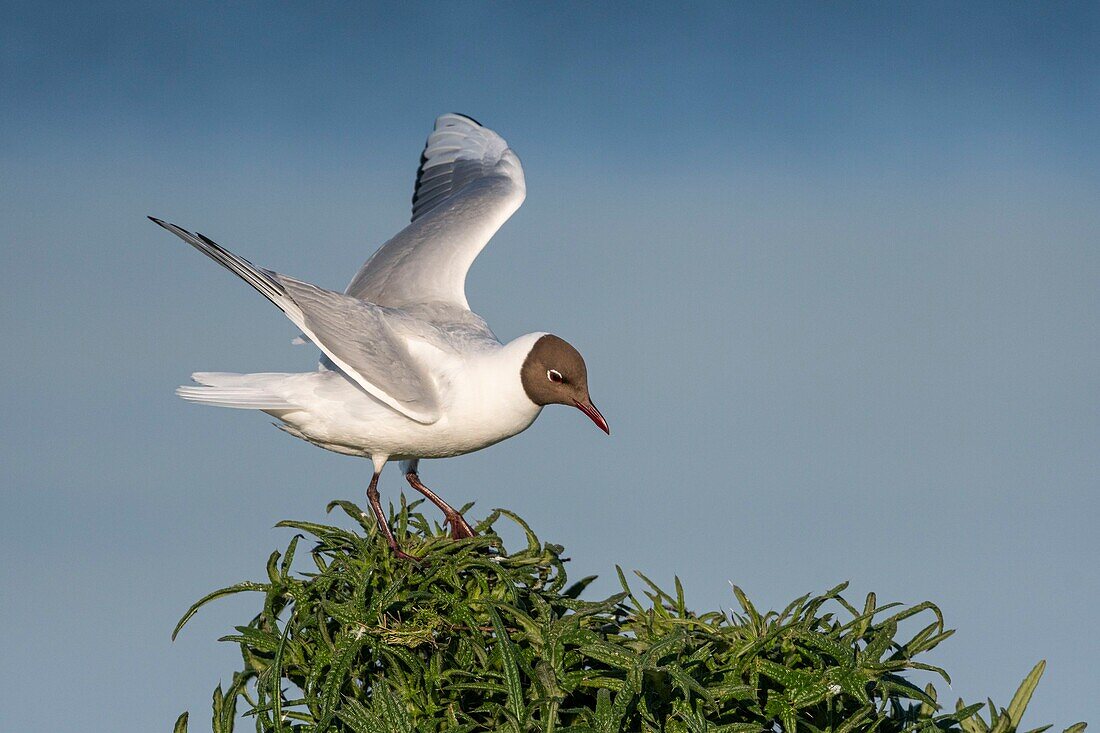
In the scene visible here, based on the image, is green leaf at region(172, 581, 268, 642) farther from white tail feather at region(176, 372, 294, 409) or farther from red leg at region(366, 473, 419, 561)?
white tail feather at region(176, 372, 294, 409)

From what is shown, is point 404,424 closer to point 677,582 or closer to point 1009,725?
point 677,582

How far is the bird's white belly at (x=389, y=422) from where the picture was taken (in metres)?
4.32

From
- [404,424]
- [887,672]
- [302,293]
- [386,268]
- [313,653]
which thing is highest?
[386,268]

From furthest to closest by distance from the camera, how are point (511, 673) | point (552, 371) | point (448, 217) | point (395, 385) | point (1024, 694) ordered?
1. point (448, 217)
2. point (552, 371)
3. point (395, 385)
4. point (1024, 694)
5. point (511, 673)

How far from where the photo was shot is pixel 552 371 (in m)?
4.36

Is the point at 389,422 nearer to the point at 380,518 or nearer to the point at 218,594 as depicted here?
the point at 380,518

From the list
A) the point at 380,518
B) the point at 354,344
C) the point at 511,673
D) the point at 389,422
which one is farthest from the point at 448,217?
the point at 511,673

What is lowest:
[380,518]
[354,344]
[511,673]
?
[511,673]

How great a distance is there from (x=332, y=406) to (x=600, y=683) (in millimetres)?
2210

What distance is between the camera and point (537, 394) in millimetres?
4363

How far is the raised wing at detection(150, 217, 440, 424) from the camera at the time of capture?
4.18 metres

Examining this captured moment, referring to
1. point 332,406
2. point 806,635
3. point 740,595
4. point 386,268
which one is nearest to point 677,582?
point 740,595

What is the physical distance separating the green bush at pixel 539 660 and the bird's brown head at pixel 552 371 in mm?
1515

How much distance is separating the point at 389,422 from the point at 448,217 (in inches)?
71.8
